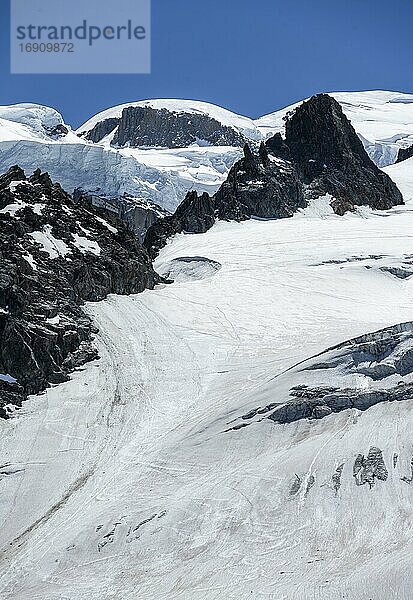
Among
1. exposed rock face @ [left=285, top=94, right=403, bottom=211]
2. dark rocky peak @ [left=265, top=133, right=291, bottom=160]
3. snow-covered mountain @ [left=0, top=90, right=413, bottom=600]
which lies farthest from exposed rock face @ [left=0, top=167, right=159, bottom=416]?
dark rocky peak @ [left=265, top=133, right=291, bottom=160]

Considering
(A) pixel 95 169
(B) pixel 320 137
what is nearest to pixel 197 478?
(B) pixel 320 137

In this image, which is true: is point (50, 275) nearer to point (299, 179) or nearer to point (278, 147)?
point (299, 179)

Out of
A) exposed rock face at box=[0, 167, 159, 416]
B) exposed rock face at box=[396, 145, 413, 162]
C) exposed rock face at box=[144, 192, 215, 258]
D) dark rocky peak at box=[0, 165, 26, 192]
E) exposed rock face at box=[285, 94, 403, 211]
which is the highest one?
exposed rock face at box=[396, 145, 413, 162]

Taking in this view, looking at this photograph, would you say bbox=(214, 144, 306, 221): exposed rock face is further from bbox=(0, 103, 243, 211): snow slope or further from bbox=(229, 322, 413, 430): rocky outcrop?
bbox=(229, 322, 413, 430): rocky outcrop

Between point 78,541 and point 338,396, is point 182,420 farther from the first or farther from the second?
point 78,541

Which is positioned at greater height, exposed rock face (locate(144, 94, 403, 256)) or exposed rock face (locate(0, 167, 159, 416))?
exposed rock face (locate(144, 94, 403, 256))

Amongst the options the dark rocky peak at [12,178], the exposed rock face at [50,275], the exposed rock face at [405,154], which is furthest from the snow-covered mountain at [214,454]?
the exposed rock face at [405,154]
